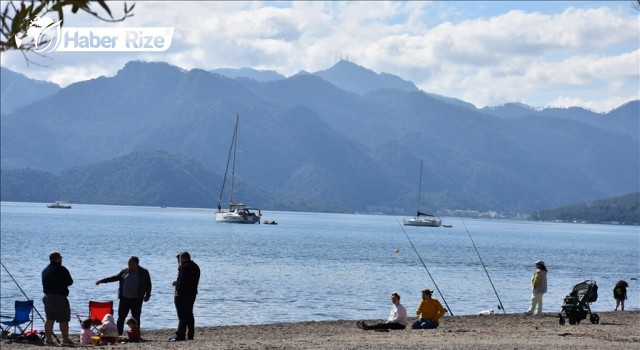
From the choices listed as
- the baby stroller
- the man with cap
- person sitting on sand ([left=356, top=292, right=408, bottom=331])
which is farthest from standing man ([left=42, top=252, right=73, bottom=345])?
the man with cap

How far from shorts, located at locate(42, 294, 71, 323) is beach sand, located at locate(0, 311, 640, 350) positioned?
0.75 meters

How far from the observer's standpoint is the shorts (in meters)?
16.4

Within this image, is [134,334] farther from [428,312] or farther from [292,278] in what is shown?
[292,278]

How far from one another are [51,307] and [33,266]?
1492 inches

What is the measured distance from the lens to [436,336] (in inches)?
748

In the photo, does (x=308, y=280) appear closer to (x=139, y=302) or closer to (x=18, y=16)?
(x=139, y=302)

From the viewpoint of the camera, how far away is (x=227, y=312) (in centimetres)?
3231

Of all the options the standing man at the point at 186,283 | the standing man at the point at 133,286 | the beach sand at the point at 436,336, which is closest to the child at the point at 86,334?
the standing man at the point at 133,286

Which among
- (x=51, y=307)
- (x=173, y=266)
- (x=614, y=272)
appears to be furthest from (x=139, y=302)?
(x=614, y=272)

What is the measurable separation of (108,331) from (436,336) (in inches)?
246

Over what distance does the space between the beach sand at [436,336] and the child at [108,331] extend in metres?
0.34

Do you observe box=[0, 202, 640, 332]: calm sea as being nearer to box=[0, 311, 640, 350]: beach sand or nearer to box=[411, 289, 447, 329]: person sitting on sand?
box=[0, 311, 640, 350]: beach sand

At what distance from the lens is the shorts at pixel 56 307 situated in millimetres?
16391

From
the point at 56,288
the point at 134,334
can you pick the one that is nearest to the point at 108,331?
the point at 134,334
